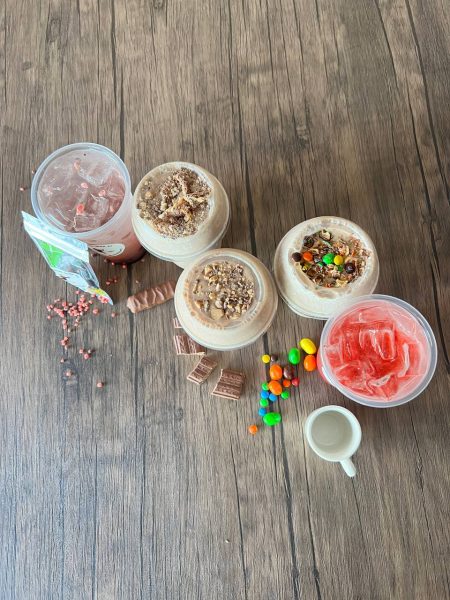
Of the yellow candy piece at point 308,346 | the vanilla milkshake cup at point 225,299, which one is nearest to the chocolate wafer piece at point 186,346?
the vanilla milkshake cup at point 225,299

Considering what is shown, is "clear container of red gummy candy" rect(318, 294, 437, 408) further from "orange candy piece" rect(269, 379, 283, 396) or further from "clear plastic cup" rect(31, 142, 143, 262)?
"clear plastic cup" rect(31, 142, 143, 262)

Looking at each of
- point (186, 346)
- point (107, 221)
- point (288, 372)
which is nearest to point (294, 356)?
point (288, 372)

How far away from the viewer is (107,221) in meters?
1.11

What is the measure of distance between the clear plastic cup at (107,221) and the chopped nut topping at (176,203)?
7cm

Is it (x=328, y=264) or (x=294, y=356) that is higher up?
(x=328, y=264)

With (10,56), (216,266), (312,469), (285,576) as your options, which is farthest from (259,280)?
(10,56)

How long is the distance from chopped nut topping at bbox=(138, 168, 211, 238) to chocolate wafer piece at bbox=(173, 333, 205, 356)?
0.94ft

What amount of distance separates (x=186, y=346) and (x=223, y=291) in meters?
0.24

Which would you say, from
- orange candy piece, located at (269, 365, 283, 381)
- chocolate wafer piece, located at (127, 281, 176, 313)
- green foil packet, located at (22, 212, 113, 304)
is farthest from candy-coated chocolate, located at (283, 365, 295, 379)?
green foil packet, located at (22, 212, 113, 304)

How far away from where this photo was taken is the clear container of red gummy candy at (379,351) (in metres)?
0.98

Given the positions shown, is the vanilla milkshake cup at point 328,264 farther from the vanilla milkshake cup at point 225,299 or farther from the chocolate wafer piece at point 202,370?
the chocolate wafer piece at point 202,370

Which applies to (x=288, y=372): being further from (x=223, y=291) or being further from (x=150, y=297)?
(x=150, y=297)

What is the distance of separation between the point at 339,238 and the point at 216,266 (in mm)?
267

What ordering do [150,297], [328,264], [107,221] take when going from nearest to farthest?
→ [328,264], [107,221], [150,297]
